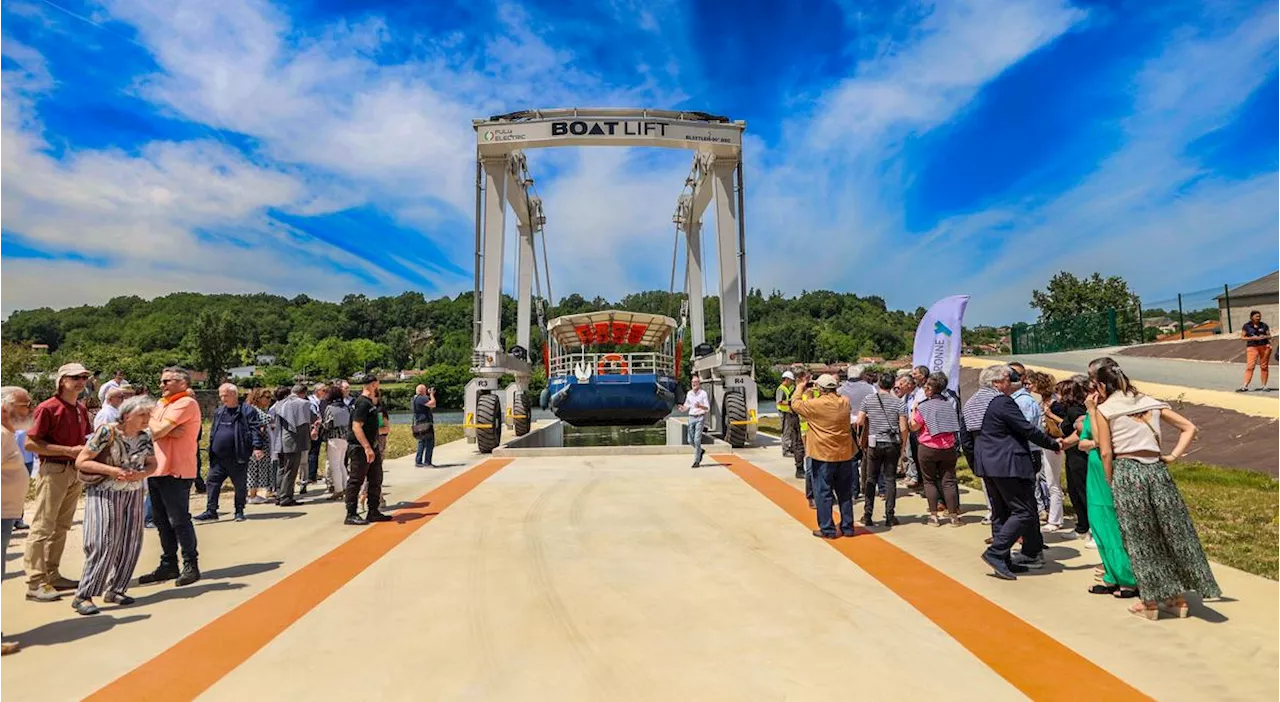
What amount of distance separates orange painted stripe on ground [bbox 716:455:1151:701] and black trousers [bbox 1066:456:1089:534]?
53.6 inches

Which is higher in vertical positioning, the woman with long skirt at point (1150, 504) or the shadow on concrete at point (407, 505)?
the woman with long skirt at point (1150, 504)

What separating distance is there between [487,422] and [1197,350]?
18850 mm

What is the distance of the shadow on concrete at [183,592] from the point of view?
15.1ft

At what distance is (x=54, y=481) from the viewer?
15.2 ft

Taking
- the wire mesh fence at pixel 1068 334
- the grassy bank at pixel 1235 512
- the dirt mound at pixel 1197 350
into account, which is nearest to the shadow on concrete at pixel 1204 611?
the grassy bank at pixel 1235 512

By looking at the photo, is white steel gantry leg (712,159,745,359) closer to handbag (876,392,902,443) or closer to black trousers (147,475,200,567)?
handbag (876,392,902,443)

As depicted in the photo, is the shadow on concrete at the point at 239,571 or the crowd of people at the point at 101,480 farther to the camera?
the shadow on concrete at the point at 239,571

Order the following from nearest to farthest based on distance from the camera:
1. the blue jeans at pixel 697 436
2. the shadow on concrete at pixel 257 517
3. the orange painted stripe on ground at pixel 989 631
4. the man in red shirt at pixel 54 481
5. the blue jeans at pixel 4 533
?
the orange painted stripe on ground at pixel 989 631 → the blue jeans at pixel 4 533 → the man in red shirt at pixel 54 481 → the shadow on concrete at pixel 257 517 → the blue jeans at pixel 697 436

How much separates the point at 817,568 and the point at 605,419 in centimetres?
1630

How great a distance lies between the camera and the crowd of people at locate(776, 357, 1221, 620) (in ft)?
Answer: 13.0

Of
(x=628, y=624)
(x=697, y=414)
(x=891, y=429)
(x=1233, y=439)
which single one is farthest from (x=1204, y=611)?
(x=1233, y=439)

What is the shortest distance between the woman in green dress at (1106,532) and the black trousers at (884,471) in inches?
91.1

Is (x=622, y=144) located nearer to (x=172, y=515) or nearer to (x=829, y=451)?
(x=829, y=451)

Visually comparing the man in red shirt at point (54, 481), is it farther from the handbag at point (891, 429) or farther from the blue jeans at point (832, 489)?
the handbag at point (891, 429)
